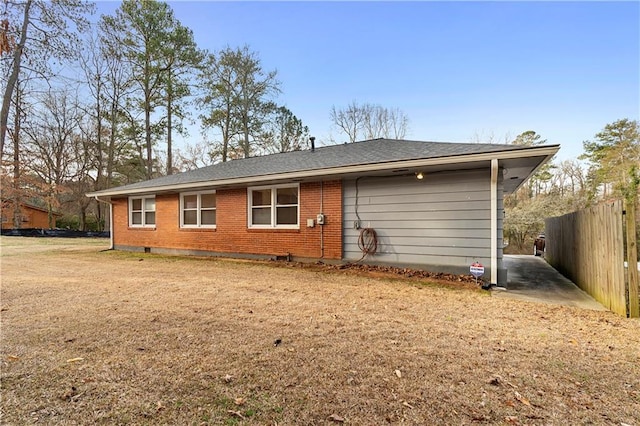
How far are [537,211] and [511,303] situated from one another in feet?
58.6

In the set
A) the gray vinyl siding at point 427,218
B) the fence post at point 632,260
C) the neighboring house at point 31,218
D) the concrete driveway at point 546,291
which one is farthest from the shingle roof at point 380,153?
the neighboring house at point 31,218

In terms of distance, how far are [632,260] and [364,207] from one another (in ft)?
15.6

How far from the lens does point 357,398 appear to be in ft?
6.76

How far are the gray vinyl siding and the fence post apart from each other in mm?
2126

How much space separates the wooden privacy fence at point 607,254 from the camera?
3795mm

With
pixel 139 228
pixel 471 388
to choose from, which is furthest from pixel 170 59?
pixel 471 388

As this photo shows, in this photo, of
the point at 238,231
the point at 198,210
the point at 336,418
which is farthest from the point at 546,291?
the point at 198,210

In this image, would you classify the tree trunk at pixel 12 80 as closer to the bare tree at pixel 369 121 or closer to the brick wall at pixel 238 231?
the brick wall at pixel 238 231

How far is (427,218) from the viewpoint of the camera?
6.78 m

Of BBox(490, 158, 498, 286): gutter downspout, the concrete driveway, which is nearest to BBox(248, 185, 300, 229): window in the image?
BBox(490, 158, 498, 286): gutter downspout

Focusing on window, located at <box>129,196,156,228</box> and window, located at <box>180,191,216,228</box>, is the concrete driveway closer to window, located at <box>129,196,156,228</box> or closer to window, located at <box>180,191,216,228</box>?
window, located at <box>180,191,216,228</box>

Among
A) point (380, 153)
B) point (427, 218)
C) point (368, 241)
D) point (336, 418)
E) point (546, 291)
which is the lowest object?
point (546, 291)

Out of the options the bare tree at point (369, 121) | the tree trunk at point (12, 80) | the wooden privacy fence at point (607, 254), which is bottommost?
the wooden privacy fence at point (607, 254)

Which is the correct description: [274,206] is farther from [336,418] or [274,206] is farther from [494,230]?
[336,418]
